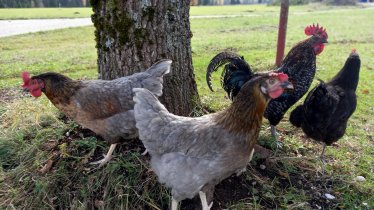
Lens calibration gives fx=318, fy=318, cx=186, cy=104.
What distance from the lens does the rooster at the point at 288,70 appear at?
406 centimetres

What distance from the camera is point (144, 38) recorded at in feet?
11.0

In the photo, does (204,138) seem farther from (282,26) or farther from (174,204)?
(282,26)

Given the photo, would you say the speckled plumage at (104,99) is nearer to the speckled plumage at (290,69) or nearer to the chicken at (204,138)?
the chicken at (204,138)

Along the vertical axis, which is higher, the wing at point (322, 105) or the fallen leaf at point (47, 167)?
the wing at point (322, 105)

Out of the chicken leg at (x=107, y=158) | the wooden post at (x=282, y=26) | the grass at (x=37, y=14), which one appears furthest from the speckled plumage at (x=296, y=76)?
the grass at (x=37, y=14)

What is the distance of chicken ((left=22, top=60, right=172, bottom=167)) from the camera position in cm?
324

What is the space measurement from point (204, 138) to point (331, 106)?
180 centimetres

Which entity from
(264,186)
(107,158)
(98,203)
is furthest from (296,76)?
(98,203)

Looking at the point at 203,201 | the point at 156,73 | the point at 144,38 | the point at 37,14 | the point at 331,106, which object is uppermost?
the point at 144,38

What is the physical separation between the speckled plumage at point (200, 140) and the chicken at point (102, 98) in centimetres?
52

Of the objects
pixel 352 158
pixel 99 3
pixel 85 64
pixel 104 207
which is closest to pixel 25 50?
pixel 85 64

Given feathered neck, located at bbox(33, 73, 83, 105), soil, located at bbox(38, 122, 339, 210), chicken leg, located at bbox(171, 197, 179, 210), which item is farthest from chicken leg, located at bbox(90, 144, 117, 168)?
chicken leg, located at bbox(171, 197, 179, 210)

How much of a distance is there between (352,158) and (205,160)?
2.27 meters

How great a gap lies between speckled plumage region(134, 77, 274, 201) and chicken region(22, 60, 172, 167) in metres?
0.52
